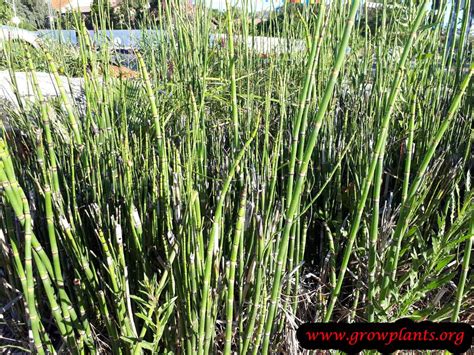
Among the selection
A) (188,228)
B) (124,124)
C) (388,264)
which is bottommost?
(388,264)

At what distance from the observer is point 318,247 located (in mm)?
1157

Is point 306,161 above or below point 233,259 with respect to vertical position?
above

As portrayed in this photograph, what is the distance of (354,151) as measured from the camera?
3.83ft

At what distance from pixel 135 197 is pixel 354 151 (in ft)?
1.98

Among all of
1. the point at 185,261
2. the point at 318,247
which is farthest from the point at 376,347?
the point at 318,247

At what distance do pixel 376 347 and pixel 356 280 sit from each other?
256 mm

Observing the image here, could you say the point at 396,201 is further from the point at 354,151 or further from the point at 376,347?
the point at 376,347

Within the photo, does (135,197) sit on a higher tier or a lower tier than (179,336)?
higher

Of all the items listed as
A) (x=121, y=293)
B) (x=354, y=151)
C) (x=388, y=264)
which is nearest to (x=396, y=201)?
(x=354, y=151)

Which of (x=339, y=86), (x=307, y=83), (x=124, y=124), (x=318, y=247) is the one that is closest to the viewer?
(x=307, y=83)

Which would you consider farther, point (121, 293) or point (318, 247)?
point (318, 247)

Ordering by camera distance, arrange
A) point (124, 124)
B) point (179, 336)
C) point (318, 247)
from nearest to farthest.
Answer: point (179, 336), point (124, 124), point (318, 247)

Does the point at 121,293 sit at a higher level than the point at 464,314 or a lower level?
higher

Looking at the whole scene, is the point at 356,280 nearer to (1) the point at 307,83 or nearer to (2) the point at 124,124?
(1) the point at 307,83
